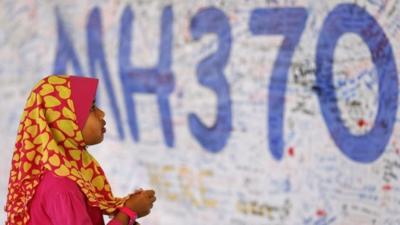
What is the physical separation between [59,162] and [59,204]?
5.4 inches

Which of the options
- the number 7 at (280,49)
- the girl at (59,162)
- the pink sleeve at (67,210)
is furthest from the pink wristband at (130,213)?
the number 7 at (280,49)

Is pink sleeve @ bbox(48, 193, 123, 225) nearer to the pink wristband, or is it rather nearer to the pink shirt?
the pink shirt

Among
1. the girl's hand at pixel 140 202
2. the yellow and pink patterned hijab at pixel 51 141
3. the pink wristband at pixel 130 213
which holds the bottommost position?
the pink wristband at pixel 130 213

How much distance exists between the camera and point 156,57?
4023mm

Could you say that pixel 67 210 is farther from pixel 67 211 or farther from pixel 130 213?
pixel 130 213

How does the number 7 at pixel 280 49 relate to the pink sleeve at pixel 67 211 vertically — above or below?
above

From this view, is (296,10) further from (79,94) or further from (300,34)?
(79,94)

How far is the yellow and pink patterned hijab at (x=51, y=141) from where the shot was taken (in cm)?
232

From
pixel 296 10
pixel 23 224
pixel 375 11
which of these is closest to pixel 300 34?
pixel 296 10

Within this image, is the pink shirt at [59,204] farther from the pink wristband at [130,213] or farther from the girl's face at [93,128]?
the girl's face at [93,128]

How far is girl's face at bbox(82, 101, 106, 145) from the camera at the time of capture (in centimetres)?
238

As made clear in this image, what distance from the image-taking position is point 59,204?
224 centimetres

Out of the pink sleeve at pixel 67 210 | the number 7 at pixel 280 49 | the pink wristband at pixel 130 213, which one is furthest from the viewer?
the number 7 at pixel 280 49

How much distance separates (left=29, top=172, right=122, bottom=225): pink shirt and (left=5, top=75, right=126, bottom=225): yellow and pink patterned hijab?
2 cm
